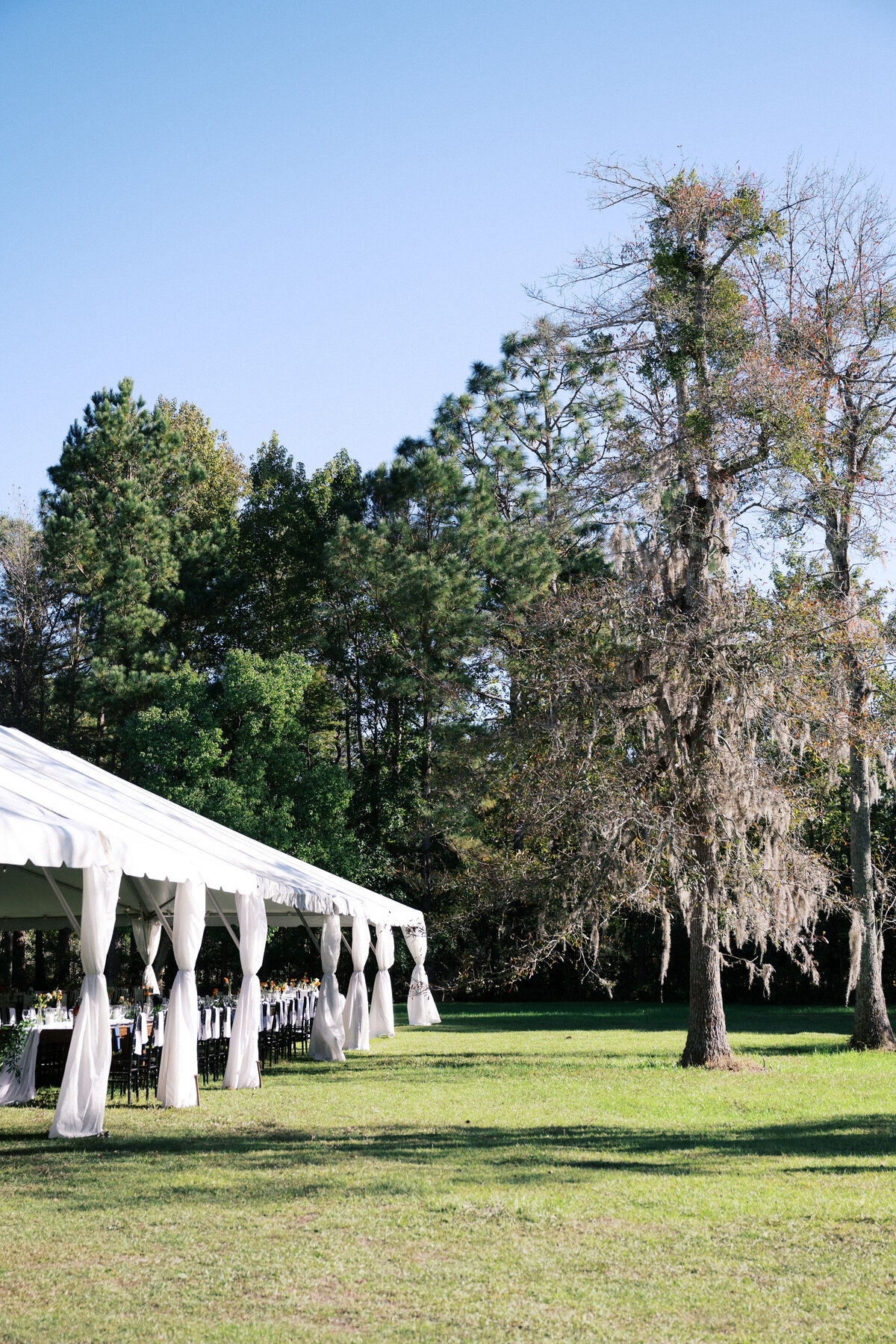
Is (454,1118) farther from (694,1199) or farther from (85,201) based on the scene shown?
(85,201)

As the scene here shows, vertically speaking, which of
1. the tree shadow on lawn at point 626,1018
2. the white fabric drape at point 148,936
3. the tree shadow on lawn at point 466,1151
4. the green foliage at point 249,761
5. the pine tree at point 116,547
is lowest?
the tree shadow on lawn at point 626,1018

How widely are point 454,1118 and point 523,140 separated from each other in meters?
8.82

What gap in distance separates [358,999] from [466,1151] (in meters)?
8.61

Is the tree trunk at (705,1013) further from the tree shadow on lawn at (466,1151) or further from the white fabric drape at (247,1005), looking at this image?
the white fabric drape at (247,1005)

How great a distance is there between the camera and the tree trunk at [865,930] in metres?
15.2

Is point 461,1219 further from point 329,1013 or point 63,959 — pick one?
point 63,959

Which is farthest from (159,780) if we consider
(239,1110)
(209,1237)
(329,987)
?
(209,1237)

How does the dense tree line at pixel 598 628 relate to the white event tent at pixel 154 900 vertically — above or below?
above

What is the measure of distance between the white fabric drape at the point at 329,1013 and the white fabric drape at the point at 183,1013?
4628 mm

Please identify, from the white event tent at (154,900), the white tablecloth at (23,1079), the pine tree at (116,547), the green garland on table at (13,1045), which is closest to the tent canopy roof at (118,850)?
the white event tent at (154,900)

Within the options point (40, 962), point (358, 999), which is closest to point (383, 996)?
point (358, 999)

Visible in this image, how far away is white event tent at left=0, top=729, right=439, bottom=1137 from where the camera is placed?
794cm

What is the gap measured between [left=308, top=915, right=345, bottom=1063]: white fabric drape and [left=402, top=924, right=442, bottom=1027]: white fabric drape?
9.50 ft

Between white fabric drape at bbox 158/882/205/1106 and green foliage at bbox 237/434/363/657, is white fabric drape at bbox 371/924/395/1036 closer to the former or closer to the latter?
white fabric drape at bbox 158/882/205/1106
